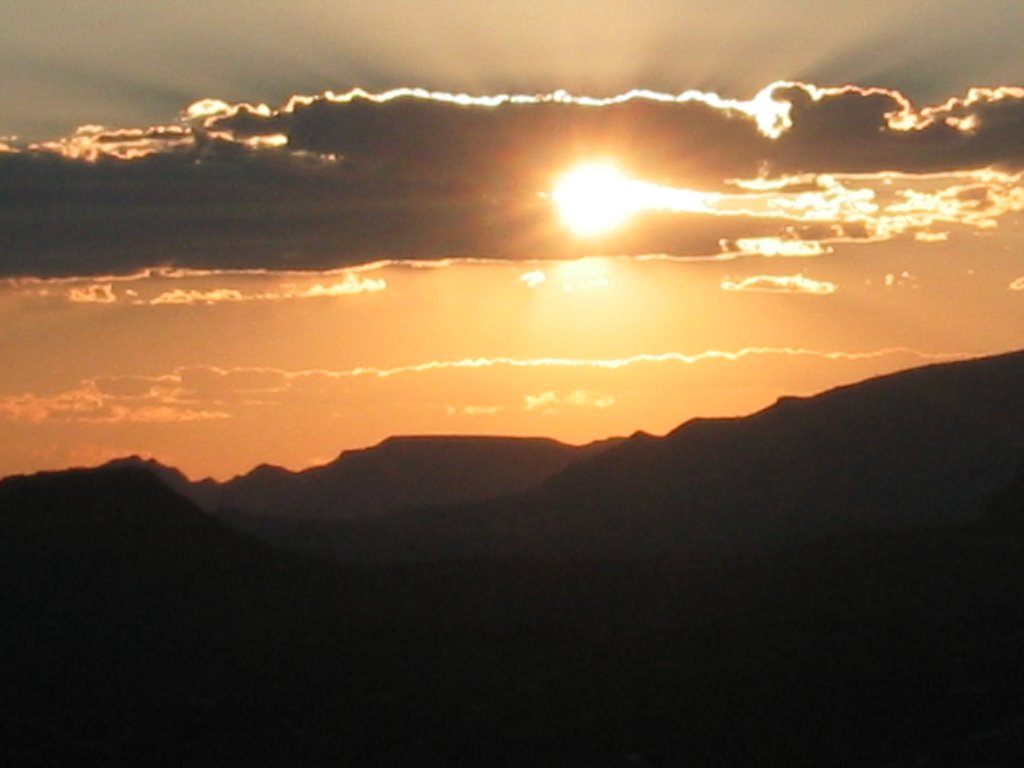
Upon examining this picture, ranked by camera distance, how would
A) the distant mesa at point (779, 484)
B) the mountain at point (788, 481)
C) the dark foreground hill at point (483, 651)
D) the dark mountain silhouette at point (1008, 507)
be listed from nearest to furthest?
the dark foreground hill at point (483, 651) → the dark mountain silhouette at point (1008, 507) → the distant mesa at point (779, 484) → the mountain at point (788, 481)

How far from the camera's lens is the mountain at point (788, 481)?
570 feet

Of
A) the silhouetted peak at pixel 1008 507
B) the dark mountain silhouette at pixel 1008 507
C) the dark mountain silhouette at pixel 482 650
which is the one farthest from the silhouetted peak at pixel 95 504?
the silhouetted peak at pixel 1008 507

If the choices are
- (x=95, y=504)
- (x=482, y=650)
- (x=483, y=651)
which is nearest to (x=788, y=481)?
(x=95, y=504)

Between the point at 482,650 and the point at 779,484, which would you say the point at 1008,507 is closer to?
the point at 779,484

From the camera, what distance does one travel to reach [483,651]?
11112 centimetres

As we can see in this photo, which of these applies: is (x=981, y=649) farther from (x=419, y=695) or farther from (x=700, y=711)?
(x=419, y=695)

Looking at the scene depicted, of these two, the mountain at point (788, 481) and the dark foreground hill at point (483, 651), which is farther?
the mountain at point (788, 481)

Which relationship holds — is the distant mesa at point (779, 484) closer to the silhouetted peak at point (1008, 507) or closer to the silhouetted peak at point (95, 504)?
the silhouetted peak at point (1008, 507)

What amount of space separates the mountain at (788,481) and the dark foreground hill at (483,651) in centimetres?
A: 3579

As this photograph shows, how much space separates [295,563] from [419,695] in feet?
80.5

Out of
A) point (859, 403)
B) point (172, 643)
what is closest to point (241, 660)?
point (172, 643)

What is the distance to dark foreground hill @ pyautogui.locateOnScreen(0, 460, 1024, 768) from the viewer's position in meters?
92.5

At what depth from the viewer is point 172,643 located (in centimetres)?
10744

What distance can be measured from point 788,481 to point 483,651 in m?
74.5
